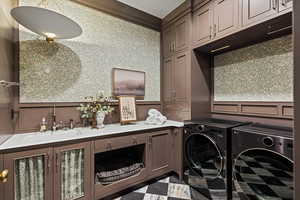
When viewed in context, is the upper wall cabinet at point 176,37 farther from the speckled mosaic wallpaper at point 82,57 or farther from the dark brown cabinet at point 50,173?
the dark brown cabinet at point 50,173

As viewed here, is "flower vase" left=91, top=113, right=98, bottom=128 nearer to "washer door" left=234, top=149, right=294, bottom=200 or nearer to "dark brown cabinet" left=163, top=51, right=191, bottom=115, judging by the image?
"dark brown cabinet" left=163, top=51, right=191, bottom=115

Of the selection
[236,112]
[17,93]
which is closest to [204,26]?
[236,112]

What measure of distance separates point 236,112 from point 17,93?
2940 mm

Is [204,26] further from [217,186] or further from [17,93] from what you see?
[17,93]

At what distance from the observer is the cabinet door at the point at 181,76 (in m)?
2.41

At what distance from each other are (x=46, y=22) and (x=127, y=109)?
1492 millimetres

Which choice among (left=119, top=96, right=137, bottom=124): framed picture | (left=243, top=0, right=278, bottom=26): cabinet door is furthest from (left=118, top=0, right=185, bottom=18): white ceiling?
(left=119, top=96, right=137, bottom=124): framed picture

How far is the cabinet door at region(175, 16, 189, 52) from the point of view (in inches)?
93.9

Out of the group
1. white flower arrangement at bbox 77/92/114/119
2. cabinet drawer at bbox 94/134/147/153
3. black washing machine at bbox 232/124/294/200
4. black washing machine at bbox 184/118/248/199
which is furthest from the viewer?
white flower arrangement at bbox 77/92/114/119

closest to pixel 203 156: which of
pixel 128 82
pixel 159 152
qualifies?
pixel 159 152

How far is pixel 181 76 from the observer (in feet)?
8.18

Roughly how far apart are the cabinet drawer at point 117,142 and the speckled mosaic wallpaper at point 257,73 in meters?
1.51

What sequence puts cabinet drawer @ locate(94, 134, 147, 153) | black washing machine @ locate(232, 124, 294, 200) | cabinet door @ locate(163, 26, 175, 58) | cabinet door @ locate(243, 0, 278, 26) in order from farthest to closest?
cabinet door @ locate(163, 26, 175, 58) → cabinet drawer @ locate(94, 134, 147, 153) → cabinet door @ locate(243, 0, 278, 26) → black washing machine @ locate(232, 124, 294, 200)

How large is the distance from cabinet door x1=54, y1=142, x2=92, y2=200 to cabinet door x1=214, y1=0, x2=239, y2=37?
2170 millimetres
